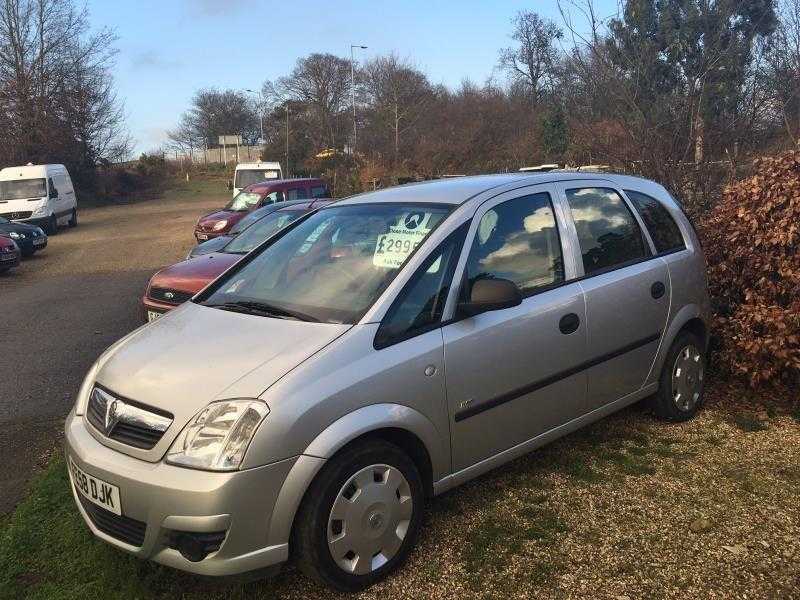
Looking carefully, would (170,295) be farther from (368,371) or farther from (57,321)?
(368,371)

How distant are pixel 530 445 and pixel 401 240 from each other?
1.27m

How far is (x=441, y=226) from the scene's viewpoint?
339 cm

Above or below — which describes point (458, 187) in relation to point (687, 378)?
above

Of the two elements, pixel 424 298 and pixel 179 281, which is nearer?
pixel 424 298

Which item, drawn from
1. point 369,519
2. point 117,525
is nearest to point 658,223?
point 369,519

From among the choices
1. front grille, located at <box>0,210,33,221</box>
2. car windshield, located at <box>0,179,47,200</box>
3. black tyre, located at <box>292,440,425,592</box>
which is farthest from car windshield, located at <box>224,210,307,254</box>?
car windshield, located at <box>0,179,47,200</box>

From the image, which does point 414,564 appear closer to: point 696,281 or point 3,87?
point 696,281

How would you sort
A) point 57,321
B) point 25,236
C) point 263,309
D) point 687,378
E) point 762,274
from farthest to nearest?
point 25,236
point 57,321
point 762,274
point 687,378
point 263,309

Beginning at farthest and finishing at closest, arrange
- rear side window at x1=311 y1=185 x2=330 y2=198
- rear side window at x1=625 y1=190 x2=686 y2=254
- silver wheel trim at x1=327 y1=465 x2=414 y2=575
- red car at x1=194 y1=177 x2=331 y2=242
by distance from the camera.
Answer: rear side window at x1=311 y1=185 x2=330 y2=198, red car at x1=194 y1=177 x2=331 y2=242, rear side window at x1=625 y1=190 x2=686 y2=254, silver wheel trim at x1=327 y1=465 x2=414 y2=575

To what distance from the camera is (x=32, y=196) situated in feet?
78.7

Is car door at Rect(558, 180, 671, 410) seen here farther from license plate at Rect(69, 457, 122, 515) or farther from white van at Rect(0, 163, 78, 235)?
white van at Rect(0, 163, 78, 235)

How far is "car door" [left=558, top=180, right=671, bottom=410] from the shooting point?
12.8 feet

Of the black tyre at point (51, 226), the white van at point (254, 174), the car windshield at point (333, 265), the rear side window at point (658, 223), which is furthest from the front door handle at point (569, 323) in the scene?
the black tyre at point (51, 226)

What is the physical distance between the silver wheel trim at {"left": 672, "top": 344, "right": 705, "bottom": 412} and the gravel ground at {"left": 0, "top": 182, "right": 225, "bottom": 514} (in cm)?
411
